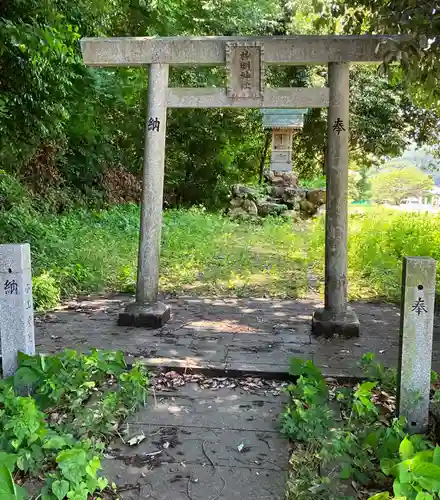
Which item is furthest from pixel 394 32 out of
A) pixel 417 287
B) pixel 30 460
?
pixel 30 460

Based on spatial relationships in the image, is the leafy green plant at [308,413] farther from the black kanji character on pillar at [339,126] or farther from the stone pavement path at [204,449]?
the black kanji character on pillar at [339,126]

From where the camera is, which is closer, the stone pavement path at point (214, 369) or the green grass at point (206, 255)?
the stone pavement path at point (214, 369)

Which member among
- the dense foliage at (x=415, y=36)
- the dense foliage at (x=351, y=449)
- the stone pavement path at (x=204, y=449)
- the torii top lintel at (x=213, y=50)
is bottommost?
the stone pavement path at (x=204, y=449)

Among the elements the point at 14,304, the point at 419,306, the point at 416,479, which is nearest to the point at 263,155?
the point at 14,304

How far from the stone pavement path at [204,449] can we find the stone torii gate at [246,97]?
5.59 feet

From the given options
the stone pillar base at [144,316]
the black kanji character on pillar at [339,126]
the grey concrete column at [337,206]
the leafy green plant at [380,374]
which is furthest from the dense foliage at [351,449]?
the black kanji character on pillar at [339,126]

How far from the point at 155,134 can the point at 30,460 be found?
372 cm

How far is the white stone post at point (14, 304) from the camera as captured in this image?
12.3ft

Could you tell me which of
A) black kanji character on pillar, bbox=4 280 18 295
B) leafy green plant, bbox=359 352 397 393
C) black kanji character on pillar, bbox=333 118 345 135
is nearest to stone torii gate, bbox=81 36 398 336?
black kanji character on pillar, bbox=333 118 345 135

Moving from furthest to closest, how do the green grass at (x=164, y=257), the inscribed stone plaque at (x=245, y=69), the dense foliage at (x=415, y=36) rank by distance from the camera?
the green grass at (x=164, y=257) < the inscribed stone plaque at (x=245, y=69) < the dense foliage at (x=415, y=36)

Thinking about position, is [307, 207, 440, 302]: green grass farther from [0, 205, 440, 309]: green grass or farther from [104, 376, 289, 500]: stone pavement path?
[104, 376, 289, 500]: stone pavement path

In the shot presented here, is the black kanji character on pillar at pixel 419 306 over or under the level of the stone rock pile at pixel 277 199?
under

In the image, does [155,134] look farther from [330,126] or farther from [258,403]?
[258,403]

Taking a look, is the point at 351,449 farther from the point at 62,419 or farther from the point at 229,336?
the point at 229,336
